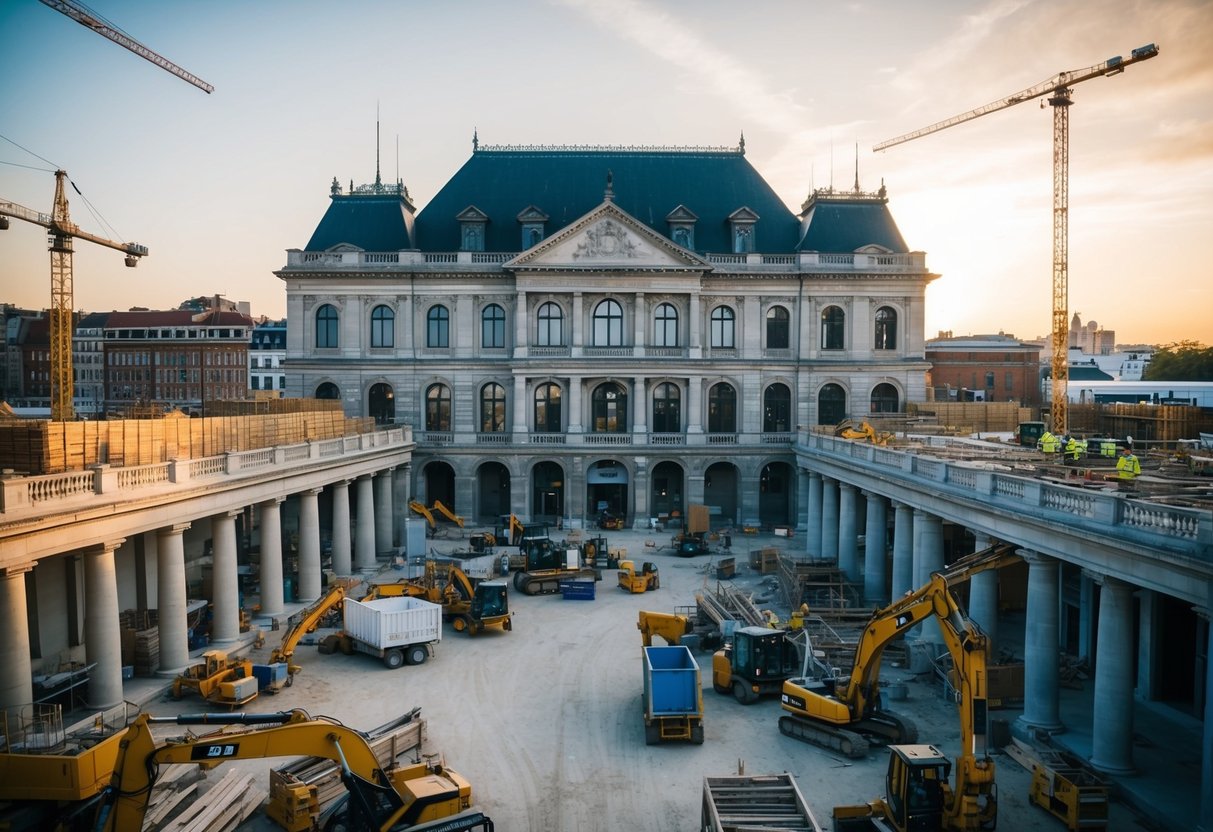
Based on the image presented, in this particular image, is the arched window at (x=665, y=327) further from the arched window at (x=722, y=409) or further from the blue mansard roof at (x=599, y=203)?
the blue mansard roof at (x=599, y=203)

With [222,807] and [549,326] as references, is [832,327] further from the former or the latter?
[222,807]

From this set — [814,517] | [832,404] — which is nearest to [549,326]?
[832,404]

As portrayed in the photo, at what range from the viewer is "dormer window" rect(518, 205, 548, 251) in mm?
55469

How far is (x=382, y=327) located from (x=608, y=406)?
16.6m

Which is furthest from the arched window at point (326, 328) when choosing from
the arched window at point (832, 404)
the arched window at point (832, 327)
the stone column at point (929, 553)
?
the stone column at point (929, 553)

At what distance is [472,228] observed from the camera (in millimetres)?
55906

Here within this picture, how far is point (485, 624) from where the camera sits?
3175 cm

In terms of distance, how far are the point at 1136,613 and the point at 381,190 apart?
51.4m

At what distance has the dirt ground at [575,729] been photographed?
18656mm

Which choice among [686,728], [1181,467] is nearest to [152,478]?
[686,728]

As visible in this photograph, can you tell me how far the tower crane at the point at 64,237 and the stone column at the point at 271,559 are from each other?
37.7m

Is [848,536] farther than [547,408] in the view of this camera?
No

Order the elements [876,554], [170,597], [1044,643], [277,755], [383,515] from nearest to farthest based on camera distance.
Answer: [277,755], [1044,643], [170,597], [876,554], [383,515]

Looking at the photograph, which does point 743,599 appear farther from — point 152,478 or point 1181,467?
point 152,478
